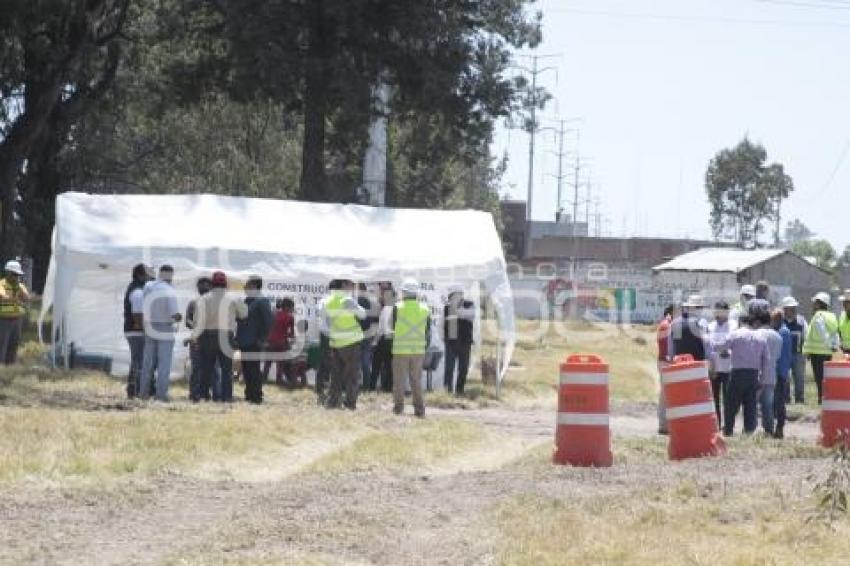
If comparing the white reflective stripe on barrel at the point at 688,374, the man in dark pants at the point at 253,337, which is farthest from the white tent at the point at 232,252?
the white reflective stripe on barrel at the point at 688,374

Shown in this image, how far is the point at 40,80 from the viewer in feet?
116

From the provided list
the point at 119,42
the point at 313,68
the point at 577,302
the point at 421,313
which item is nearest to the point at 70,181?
the point at 119,42

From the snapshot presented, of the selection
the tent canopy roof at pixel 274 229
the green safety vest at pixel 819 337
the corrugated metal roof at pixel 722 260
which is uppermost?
the corrugated metal roof at pixel 722 260

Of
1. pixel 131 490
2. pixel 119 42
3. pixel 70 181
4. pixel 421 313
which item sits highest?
pixel 119 42

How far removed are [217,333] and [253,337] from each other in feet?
2.84

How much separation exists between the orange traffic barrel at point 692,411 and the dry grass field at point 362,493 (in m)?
0.38

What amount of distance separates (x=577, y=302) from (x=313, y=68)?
27438 millimetres

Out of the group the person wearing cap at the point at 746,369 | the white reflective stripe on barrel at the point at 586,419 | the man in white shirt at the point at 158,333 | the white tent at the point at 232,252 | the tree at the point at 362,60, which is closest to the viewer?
the white reflective stripe on barrel at the point at 586,419

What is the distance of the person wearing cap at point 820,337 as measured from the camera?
75.3 feet

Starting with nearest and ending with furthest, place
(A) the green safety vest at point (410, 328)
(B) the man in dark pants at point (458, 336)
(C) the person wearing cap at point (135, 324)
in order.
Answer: (A) the green safety vest at point (410, 328) → (C) the person wearing cap at point (135, 324) → (B) the man in dark pants at point (458, 336)

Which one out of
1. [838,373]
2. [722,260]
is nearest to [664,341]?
[838,373]

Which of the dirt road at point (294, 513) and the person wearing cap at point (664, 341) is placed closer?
the dirt road at point (294, 513)

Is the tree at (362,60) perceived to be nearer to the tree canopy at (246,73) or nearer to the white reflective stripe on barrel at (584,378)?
the tree canopy at (246,73)

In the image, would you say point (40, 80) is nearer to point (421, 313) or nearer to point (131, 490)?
point (421, 313)
